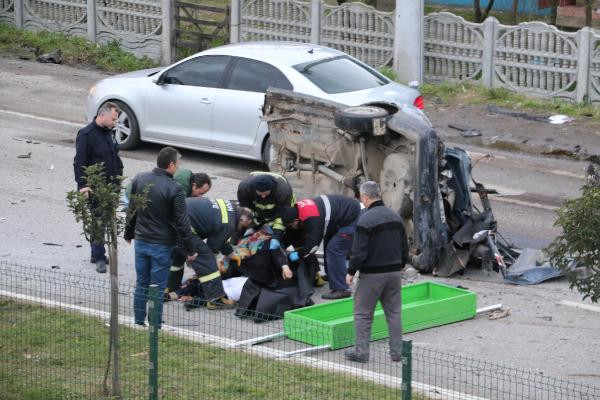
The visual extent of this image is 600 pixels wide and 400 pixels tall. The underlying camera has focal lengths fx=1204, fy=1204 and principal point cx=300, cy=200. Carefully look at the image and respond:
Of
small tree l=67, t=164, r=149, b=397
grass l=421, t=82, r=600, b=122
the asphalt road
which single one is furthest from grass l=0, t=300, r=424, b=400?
grass l=421, t=82, r=600, b=122

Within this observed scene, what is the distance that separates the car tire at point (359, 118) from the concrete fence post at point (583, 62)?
714cm

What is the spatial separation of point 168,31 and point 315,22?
10.2 feet

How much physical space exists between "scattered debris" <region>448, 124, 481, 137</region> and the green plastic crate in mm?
7159

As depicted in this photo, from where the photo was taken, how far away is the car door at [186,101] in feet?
53.1

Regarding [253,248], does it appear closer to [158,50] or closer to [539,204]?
[539,204]

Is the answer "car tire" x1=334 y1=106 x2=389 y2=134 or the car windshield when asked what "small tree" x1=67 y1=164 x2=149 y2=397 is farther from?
the car windshield

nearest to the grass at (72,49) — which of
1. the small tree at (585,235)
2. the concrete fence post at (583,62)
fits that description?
the concrete fence post at (583,62)

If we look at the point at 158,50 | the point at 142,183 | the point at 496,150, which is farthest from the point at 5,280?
the point at 158,50

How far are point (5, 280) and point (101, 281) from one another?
93 cm

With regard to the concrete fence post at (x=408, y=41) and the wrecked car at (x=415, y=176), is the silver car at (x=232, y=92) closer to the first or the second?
the wrecked car at (x=415, y=176)

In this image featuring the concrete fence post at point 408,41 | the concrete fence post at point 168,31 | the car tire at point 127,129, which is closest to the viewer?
the car tire at point 127,129

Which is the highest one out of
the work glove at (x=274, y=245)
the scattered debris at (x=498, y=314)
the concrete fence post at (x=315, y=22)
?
the concrete fence post at (x=315, y=22)

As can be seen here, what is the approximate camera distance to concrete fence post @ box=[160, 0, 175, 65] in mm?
22531

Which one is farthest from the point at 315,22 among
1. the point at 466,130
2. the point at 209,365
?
the point at 209,365
